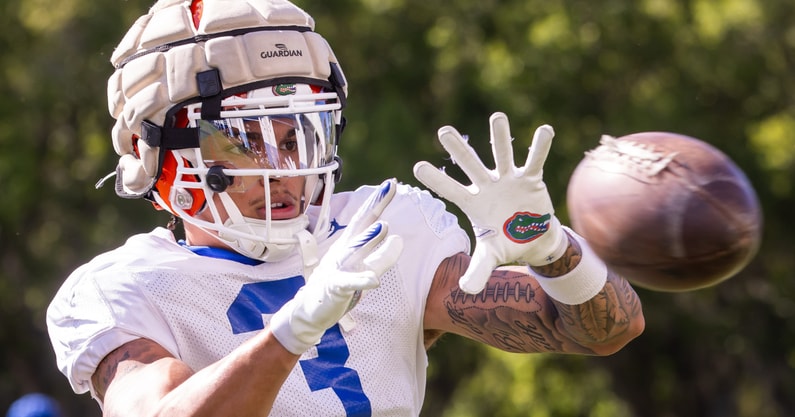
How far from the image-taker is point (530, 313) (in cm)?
323

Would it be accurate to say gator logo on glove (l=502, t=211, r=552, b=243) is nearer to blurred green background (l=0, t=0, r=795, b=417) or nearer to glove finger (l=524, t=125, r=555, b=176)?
glove finger (l=524, t=125, r=555, b=176)

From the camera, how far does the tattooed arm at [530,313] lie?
3135 mm

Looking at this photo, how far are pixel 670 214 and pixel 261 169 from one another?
3.28 feet

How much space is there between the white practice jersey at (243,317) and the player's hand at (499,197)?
1.08 feet

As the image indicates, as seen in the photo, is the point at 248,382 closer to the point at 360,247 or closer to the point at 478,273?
the point at 360,247

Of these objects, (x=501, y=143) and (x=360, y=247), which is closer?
(x=360, y=247)

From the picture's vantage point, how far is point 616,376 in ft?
45.1

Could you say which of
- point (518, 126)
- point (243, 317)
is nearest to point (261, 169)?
point (243, 317)

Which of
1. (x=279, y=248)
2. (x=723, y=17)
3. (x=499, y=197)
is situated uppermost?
(x=499, y=197)

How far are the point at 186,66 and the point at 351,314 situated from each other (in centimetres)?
74

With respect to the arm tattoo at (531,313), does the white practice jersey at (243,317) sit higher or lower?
higher

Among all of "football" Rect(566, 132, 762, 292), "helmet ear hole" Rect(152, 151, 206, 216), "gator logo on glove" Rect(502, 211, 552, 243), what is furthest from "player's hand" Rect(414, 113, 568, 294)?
"helmet ear hole" Rect(152, 151, 206, 216)

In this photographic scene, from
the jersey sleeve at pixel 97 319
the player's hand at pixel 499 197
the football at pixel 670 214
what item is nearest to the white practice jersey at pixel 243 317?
the jersey sleeve at pixel 97 319

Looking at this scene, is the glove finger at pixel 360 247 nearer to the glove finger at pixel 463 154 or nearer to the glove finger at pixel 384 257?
the glove finger at pixel 384 257
